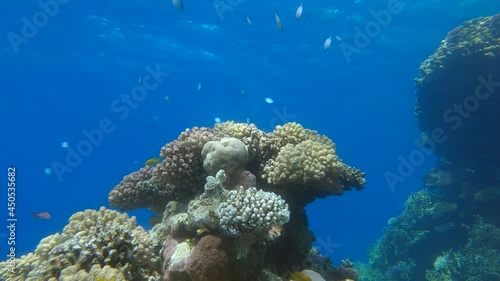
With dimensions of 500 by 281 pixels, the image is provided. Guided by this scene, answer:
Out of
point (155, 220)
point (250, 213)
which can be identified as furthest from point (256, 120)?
→ point (250, 213)

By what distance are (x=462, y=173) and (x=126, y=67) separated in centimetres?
3974

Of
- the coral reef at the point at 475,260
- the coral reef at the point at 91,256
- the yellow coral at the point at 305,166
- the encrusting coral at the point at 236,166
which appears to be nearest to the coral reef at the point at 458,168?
the coral reef at the point at 475,260

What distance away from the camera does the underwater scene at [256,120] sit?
486 cm

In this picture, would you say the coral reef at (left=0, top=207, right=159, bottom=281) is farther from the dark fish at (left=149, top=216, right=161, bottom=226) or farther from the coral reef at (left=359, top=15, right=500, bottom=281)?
the coral reef at (left=359, top=15, right=500, bottom=281)

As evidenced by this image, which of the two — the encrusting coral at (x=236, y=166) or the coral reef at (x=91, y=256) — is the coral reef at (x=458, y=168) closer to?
the encrusting coral at (x=236, y=166)

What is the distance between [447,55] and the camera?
15383mm

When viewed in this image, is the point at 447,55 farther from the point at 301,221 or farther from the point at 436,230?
the point at 301,221

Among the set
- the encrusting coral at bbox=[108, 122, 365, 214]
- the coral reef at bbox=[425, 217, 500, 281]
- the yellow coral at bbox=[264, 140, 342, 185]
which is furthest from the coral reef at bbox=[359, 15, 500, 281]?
the yellow coral at bbox=[264, 140, 342, 185]

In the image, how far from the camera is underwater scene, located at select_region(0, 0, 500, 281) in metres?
4.86

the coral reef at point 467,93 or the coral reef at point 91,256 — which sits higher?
the coral reef at point 467,93

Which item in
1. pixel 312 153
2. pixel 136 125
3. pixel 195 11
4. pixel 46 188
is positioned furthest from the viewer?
pixel 46 188

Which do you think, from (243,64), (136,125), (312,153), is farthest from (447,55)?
(136,125)

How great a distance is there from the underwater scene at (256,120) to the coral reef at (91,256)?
3cm

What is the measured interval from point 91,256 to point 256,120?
218 feet
